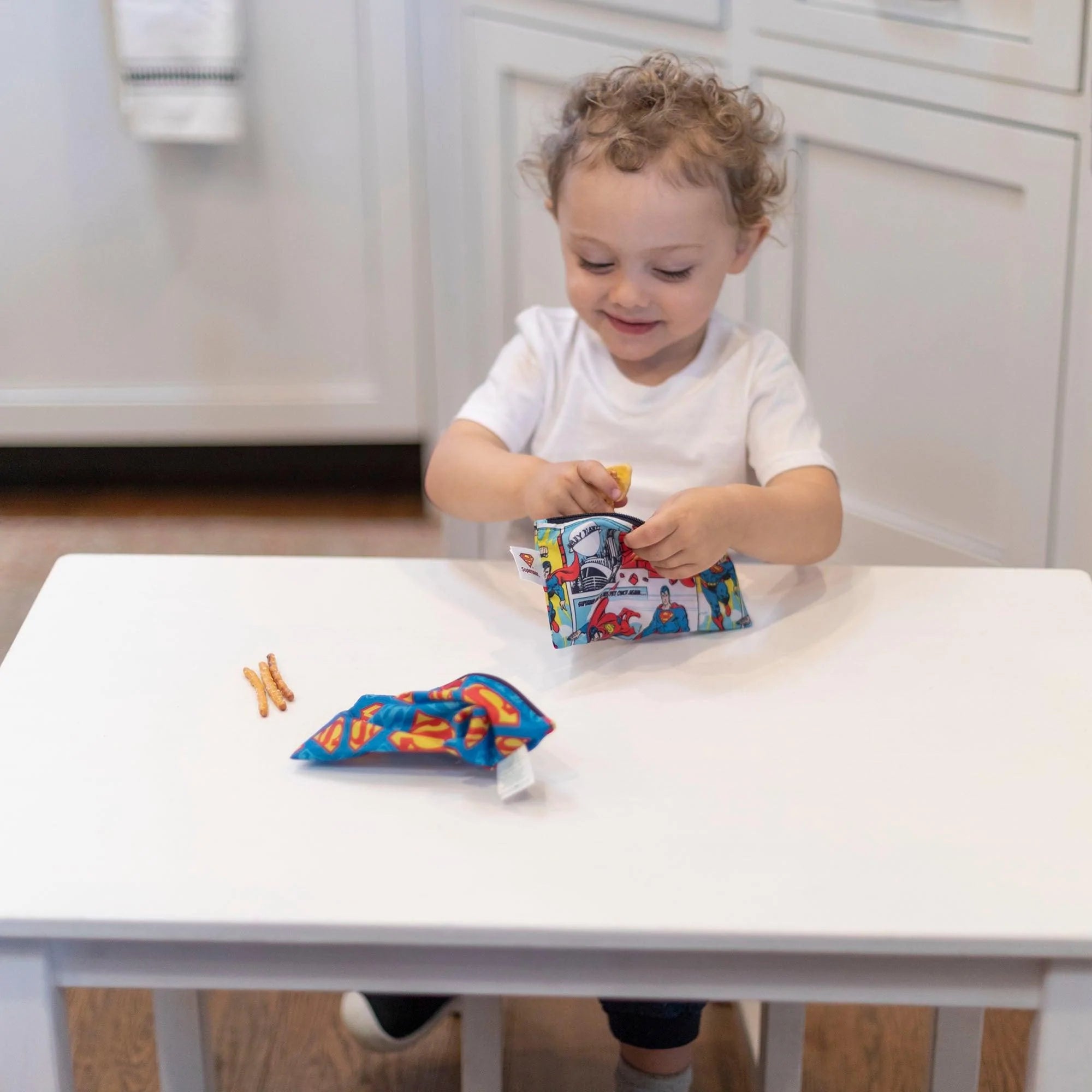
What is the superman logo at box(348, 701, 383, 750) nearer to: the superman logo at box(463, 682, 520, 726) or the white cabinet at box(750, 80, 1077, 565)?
the superman logo at box(463, 682, 520, 726)

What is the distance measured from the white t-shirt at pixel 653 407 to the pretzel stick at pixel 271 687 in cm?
39

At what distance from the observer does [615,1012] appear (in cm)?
109

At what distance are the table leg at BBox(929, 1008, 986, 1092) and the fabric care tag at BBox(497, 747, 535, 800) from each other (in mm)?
511

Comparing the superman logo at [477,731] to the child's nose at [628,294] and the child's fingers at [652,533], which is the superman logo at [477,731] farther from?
the child's nose at [628,294]

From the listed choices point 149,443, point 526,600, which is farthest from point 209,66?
point 526,600

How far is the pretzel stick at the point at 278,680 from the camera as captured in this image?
81 cm

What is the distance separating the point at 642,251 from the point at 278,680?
0.44 meters

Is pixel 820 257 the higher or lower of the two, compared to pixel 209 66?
lower

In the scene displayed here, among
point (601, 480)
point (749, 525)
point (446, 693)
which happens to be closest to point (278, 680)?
point (446, 693)

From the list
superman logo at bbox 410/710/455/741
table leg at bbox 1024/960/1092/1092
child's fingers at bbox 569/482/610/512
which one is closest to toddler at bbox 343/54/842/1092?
child's fingers at bbox 569/482/610/512

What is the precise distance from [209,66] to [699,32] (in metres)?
0.73

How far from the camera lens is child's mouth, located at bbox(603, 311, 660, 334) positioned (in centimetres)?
112

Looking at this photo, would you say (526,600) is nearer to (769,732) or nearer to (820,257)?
(769,732)

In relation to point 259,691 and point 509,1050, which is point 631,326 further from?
point 509,1050
